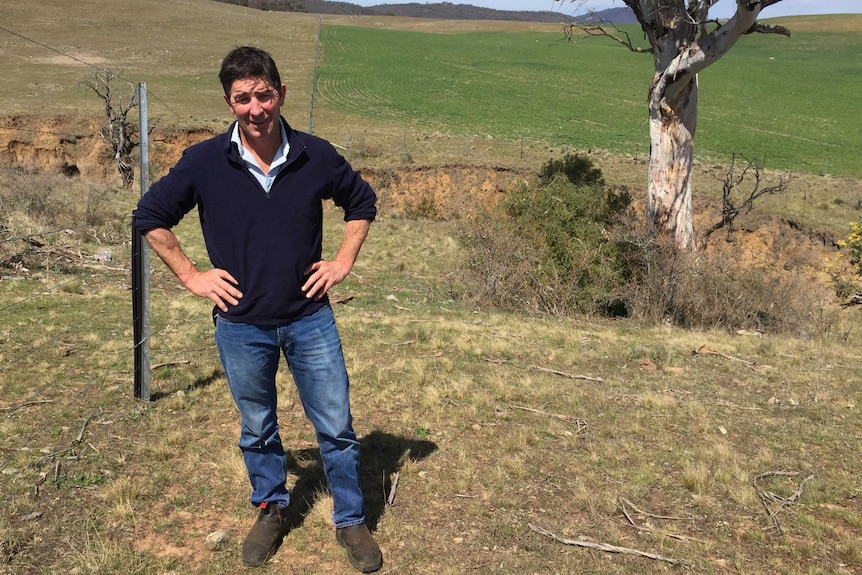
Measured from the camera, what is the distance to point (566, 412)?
5.29 meters

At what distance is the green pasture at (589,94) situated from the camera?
2869cm

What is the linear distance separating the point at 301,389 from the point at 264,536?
786 mm

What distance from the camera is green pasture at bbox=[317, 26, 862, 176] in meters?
28.7

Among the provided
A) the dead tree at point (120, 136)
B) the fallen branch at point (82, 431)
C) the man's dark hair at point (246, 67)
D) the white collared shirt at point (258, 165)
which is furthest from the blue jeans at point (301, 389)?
the dead tree at point (120, 136)

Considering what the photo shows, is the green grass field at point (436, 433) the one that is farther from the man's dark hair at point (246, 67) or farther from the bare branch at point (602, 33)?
the bare branch at point (602, 33)

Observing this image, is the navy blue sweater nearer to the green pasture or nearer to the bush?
the bush

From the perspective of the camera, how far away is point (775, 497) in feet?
13.1

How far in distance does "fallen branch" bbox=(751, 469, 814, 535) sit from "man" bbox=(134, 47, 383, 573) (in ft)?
7.47

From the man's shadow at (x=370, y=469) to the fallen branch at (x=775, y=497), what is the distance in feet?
6.84

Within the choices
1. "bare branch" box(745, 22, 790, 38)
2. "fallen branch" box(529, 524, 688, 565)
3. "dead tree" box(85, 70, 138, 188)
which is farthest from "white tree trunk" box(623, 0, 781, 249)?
"dead tree" box(85, 70, 138, 188)

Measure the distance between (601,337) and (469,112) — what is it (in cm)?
2851

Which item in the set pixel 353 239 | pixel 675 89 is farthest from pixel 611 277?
pixel 353 239

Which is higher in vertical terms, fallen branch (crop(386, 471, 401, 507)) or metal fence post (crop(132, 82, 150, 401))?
metal fence post (crop(132, 82, 150, 401))

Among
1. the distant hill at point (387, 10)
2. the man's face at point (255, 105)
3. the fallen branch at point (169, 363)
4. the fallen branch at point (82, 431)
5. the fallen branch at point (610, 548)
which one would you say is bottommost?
the fallen branch at point (169, 363)
